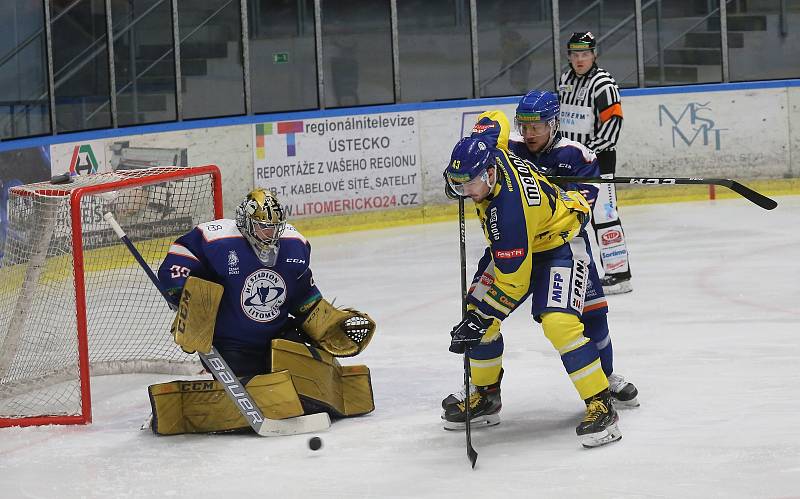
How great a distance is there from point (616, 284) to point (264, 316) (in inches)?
99.4

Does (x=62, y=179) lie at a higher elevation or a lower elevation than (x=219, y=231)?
higher

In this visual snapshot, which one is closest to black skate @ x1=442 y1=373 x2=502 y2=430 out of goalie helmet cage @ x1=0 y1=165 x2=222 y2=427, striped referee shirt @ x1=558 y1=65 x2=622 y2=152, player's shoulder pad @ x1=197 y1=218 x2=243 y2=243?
player's shoulder pad @ x1=197 y1=218 x2=243 y2=243

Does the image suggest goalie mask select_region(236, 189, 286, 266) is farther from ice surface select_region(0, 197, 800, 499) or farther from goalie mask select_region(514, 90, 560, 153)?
goalie mask select_region(514, 90, 560, 153)

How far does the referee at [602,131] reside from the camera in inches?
250

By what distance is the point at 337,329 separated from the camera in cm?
446

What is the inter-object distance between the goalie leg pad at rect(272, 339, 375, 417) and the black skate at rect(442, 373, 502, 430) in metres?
0.30

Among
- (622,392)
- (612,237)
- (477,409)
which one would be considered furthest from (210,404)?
(612,237)

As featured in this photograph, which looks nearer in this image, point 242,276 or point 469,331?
point 469,331

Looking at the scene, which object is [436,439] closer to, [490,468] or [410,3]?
→ [490,468]

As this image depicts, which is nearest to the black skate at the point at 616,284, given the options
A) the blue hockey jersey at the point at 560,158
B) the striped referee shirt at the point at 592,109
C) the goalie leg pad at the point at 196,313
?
the striped referee shirt at the point at 592,109

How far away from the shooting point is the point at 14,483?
388cm

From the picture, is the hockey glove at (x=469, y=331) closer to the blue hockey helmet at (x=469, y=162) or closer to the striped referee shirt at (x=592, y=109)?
the blue hockey helmet at (x=469, y=162)

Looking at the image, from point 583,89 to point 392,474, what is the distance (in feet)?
10.2

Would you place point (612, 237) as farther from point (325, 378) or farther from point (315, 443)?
point (315, 443)
